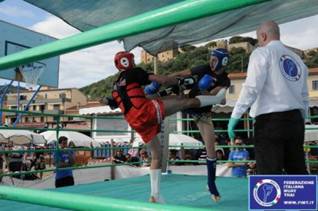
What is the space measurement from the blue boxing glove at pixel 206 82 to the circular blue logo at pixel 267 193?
8.07 feet

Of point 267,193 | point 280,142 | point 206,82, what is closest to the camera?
point 267,193

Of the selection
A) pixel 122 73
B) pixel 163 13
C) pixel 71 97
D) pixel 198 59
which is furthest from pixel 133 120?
pixel 71 97

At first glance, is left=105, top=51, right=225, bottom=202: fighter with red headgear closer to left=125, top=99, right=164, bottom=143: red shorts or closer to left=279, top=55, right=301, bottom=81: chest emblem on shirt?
left=125, top=99, right=164, bottom=143: red shorts

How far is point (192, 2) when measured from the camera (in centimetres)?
84

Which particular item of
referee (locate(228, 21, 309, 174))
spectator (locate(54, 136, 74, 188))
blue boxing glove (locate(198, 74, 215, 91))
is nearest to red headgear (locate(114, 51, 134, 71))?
blue boxing glove (locate(198, 74, 215, 91))

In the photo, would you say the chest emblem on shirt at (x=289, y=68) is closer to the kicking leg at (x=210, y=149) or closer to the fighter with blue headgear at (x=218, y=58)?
the fighter with blue headgear at (x=218, y=58)

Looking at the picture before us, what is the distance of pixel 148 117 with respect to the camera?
11.1 feet

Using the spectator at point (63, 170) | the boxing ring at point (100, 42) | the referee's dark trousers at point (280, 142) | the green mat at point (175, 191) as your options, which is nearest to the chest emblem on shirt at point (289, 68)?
the referee's dark trousers at point (280, 142)

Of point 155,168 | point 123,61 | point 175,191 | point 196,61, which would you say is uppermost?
point 196,61

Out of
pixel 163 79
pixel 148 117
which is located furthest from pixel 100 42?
pixel 148 117

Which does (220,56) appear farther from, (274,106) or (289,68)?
(274,106)

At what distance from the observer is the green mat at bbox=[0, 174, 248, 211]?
3.75 meters

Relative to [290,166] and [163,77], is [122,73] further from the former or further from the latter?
[290,166]

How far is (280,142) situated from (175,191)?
241 cm
